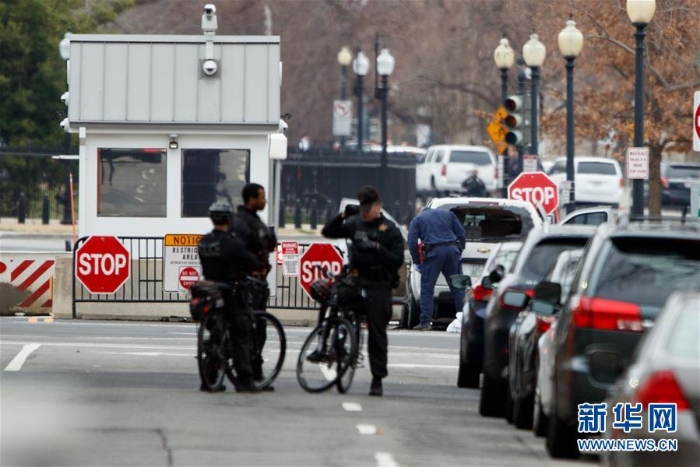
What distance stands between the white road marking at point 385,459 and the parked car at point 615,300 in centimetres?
105

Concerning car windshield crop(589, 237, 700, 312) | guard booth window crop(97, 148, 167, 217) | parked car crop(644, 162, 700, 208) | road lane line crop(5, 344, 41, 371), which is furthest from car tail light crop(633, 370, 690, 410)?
parked car crop(644, 162, 700, 208)

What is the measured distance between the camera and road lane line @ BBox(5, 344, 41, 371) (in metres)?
16.0

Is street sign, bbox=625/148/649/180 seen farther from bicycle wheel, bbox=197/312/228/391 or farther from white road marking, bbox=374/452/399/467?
white road marking, bbox=374/452/399/467

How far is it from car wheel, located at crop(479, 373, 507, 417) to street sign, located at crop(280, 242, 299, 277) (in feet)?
36.0

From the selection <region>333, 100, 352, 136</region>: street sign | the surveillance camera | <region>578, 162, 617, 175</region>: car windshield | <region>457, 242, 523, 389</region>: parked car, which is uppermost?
<region>333, 100, 352, 136</region>: street sign

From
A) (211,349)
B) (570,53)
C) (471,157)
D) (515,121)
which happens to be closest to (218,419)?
(211,349)

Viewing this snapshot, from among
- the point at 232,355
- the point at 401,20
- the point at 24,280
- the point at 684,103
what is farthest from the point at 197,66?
the point at 401,20

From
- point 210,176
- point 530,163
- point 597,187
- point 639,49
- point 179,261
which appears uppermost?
point 639,49

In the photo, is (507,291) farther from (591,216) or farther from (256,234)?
(591,216)

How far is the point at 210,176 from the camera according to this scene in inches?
1003

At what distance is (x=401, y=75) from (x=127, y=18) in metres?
10.7

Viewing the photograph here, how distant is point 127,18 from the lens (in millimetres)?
66750

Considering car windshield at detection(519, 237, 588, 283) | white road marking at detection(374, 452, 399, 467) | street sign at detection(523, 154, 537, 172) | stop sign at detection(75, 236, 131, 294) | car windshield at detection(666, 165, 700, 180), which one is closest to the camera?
white road marking at detection(374, 452, 399, 467)

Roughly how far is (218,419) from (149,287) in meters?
12.1
